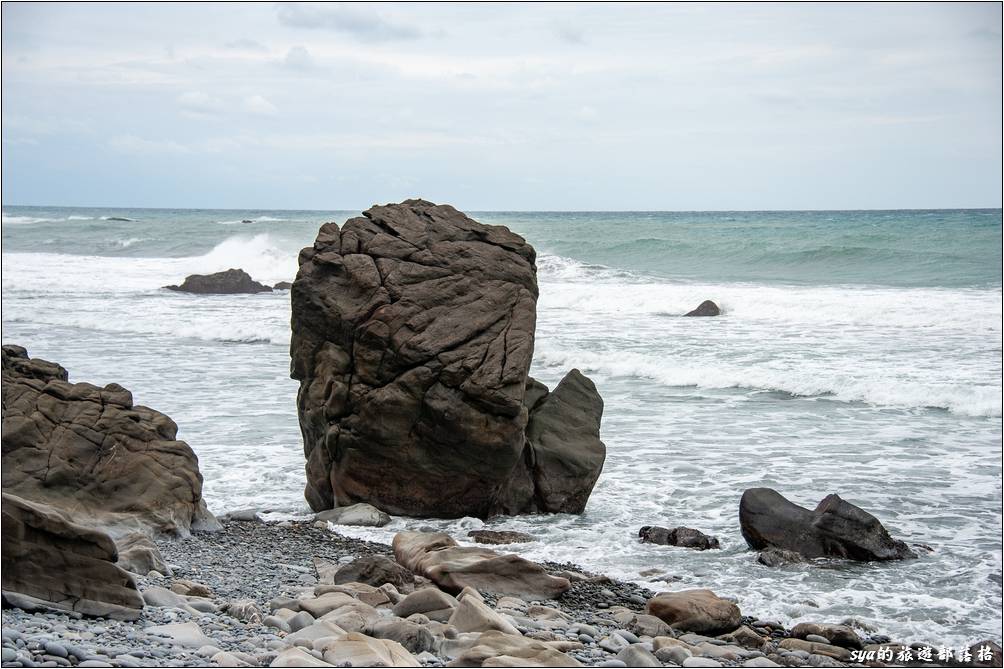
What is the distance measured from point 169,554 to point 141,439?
128 cm

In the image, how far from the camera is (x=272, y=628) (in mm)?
5410

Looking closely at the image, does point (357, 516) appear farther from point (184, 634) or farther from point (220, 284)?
point (220, 284)

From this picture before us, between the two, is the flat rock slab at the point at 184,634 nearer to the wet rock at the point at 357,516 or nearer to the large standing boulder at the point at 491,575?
the large standing boulder at the point at 491,575

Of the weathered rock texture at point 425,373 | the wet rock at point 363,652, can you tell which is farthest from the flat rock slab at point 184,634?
the weathered rock texture at point 425,373

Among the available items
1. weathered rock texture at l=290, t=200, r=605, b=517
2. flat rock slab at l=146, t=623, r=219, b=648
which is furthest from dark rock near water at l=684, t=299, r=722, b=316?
flat rock slab at l=146, t=623, r=219, b=648

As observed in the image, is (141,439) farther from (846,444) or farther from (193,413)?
(846,444)

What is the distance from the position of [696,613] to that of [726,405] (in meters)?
7.21

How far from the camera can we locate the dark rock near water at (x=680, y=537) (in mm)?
7562

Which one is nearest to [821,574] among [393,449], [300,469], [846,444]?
[393,449]

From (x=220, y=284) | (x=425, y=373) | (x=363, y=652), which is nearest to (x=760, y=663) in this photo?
(x=363, y=652)

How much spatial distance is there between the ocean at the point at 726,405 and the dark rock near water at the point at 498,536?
0.14m

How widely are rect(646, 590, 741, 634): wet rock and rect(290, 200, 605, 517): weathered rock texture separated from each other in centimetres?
250

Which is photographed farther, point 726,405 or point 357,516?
point 726,405

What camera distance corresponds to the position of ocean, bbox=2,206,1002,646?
7035 millimetres
